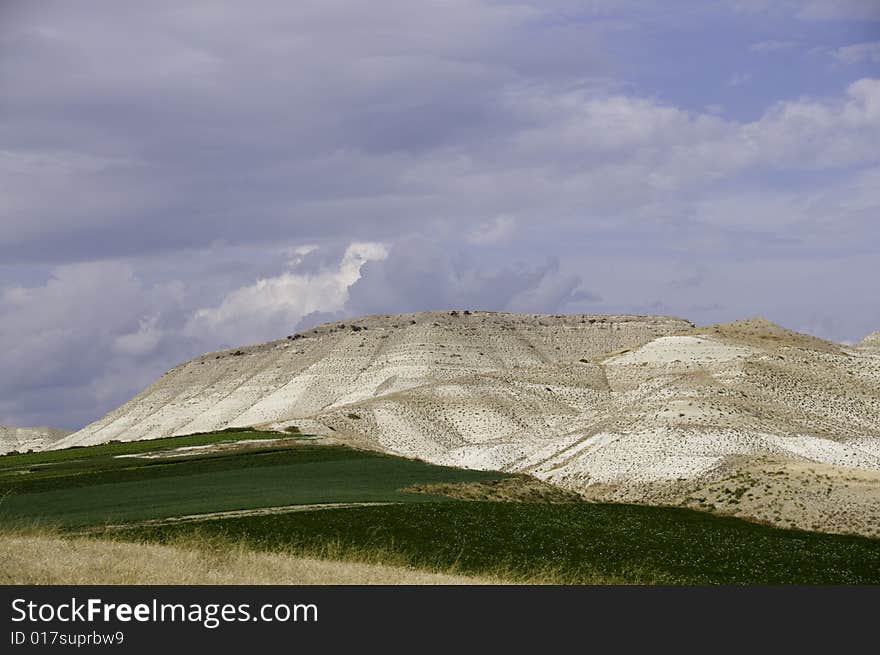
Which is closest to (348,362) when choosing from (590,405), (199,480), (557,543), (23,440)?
(590,405)

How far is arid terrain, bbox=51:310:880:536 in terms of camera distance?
6575 cm

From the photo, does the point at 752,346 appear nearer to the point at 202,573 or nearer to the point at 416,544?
the point at 416,544

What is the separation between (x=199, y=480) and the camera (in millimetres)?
64312

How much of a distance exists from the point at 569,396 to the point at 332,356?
59954 millimetres

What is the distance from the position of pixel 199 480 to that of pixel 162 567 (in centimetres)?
4153

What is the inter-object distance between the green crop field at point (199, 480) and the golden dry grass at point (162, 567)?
1114cm

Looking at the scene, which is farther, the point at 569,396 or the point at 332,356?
the point at 332,356

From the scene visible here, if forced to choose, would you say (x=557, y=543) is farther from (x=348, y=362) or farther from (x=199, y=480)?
(x=348, y=362)

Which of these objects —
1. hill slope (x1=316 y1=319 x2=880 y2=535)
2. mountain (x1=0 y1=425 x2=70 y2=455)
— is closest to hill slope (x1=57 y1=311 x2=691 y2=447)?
mountain (x1=0 y1=425 x2=70 y2=455)

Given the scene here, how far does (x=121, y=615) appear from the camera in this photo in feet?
61.2

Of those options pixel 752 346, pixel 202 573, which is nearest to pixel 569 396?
pixel 752 346

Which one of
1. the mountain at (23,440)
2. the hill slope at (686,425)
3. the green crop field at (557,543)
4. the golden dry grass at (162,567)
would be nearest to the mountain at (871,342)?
the hill slope at (686,425)

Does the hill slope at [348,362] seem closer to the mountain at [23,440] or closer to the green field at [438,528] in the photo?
the mountain at [23,440]

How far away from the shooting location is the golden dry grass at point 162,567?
22.5 metres
